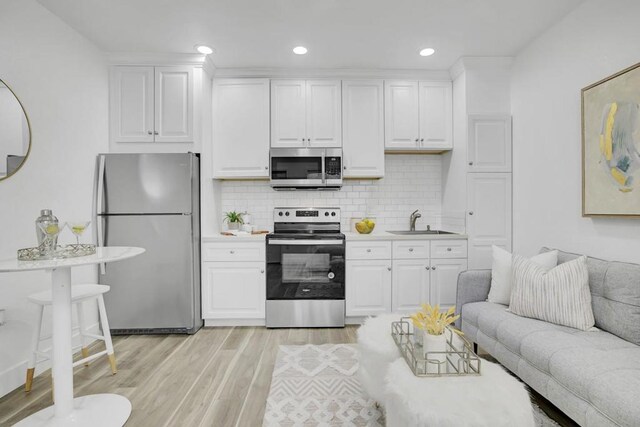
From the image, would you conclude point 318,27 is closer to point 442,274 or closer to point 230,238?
point 230,238

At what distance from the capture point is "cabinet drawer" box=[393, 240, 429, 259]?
11.1 feet

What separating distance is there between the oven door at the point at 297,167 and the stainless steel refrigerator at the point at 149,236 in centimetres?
87

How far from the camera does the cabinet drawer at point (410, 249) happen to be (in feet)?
11.1

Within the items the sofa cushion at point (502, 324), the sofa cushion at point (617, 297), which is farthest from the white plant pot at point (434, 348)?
the sofa cushion at point (617, 297)

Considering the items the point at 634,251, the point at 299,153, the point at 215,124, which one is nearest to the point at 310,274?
the point at 299,153

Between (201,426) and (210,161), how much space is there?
248cm

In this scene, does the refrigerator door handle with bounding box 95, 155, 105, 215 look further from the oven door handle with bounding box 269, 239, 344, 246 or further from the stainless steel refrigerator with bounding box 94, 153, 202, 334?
the oven door handle with bounding box 269, 239, 344, 246

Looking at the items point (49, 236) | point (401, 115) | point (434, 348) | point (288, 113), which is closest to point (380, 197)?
point (401, 115)

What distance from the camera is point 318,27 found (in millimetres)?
2770

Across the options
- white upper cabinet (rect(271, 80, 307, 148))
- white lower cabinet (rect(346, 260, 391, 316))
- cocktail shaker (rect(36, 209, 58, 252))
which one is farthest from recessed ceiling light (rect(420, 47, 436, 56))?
cocktail shaker (rect(36, 209, 58, 252))

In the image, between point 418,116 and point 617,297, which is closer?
point 617,297

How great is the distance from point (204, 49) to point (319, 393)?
3156 mm

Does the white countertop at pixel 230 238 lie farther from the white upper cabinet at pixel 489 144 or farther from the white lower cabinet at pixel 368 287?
the white upper cabinet at pixel 489 144

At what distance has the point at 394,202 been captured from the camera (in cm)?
400
